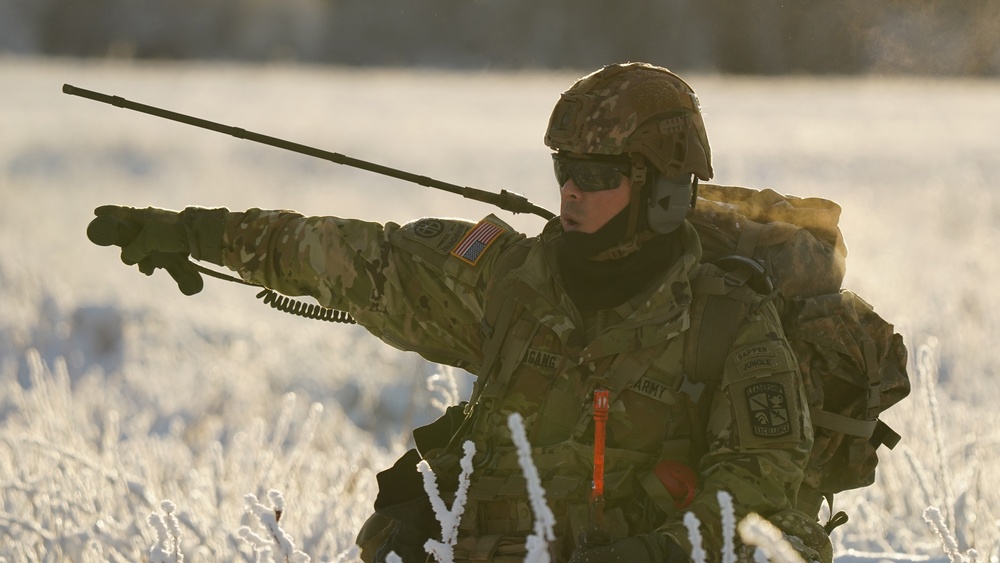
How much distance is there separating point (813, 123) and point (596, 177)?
79.6ft

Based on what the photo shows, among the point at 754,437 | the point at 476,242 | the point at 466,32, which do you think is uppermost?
the point at 466,32

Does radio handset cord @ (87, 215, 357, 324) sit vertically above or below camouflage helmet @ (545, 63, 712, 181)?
below

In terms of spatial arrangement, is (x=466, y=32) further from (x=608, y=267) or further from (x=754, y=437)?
(x=754, y=437)

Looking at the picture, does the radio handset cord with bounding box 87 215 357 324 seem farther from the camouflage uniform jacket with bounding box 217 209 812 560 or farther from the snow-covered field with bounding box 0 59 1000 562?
the snow-covered field with bounding box 0 59 1000 562

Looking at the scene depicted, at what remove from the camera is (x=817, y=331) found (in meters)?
3.80

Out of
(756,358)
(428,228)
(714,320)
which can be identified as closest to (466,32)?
(428,228)

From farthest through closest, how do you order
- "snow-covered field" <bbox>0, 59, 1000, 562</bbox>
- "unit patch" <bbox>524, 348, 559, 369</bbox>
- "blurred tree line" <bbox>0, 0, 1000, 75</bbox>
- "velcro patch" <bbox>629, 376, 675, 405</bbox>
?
"blurred tree line" <bbox>0, 0, 1000, 75</bbox>, "snow-covered field" <bbox>0, 59, 1000, 562</bbox>, "unit patch" <bbox>524, 348, 559, 369</bbox>, "velcro patch" <bbox>629, 376, 675, 405</bbox>

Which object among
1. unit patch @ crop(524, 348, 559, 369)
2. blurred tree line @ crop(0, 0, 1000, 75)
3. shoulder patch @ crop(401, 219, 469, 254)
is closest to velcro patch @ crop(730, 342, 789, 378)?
unit patch @ crop(524, 348, 559, 369)

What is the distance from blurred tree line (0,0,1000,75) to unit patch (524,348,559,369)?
3150cm

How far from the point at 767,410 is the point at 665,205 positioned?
0.64 meters

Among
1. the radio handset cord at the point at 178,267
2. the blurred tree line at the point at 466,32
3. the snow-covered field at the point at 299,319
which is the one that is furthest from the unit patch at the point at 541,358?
the blurred tree line at the point at 466,32

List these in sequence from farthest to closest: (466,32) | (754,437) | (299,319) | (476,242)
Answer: (466,32)
(299,319)
(476,242)
(754,437)

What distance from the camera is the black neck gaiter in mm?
3861

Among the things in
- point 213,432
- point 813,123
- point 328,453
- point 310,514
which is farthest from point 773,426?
point 813,123
